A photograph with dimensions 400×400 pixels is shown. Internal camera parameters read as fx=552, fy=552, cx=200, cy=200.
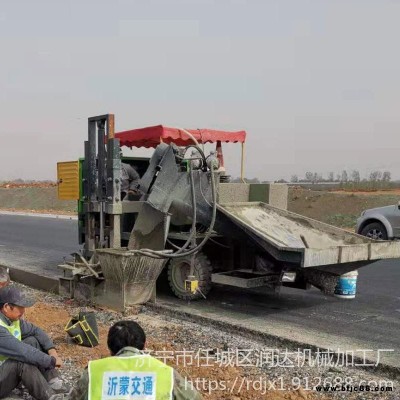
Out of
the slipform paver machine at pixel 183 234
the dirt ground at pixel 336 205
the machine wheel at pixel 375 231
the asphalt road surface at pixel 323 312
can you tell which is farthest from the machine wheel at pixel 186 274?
the dirt ground at pixel 336 205

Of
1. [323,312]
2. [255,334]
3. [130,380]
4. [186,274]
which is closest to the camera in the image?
[130,380]

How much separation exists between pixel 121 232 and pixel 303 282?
113 inches

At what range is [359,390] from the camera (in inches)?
182

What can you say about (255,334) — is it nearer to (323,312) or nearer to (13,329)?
(323,312)

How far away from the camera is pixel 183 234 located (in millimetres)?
8055

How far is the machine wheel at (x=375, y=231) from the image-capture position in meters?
13.7

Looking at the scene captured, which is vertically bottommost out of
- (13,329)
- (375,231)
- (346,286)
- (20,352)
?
(346,286)

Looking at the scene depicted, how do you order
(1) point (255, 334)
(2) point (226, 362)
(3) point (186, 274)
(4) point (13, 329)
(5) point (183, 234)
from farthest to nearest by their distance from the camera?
(3) point (186, 274) → (5) point (183, 234) → (1) point (255, 334) → (2) point (226, 362) → (4) point (13, 329)

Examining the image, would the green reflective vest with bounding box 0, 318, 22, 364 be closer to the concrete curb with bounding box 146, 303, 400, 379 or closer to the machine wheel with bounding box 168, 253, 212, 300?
the concrete curb with bounding box 146, 303, 400, 379

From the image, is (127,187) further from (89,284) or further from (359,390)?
(359,390)

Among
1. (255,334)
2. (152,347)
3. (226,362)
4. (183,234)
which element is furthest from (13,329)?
(183,234)

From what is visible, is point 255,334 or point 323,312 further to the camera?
point 323,312

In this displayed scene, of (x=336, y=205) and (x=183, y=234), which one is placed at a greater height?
(x=183, y=234)

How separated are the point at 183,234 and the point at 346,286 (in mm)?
2460
